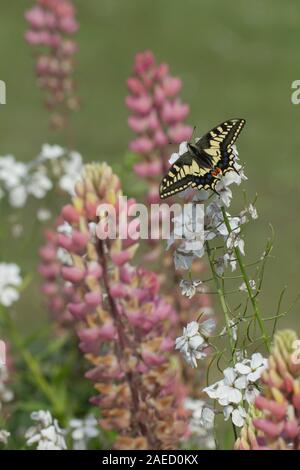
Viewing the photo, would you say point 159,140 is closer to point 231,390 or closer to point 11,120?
point 231,390

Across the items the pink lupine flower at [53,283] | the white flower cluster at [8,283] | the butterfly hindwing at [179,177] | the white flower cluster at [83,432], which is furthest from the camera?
the pink lupine flower at [53,283]

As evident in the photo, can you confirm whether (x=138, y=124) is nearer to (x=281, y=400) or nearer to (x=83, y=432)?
(x=83, y=432)

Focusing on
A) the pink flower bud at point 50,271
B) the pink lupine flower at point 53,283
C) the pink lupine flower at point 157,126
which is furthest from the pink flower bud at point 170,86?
the pink flower bud at point 50,271

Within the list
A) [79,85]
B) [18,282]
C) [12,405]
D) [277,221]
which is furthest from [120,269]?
[79,85]

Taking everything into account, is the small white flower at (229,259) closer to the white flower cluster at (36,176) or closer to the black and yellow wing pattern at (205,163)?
the black and yellow wing pattern at (205,163)

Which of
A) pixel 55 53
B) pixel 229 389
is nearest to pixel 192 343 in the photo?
pixel 229 389

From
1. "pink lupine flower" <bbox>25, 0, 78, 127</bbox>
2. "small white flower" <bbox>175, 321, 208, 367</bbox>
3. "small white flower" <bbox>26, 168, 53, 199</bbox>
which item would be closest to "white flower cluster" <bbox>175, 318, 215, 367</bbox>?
Result: "small white flower" <bbox>175, 321, 208, 367</bbox>
